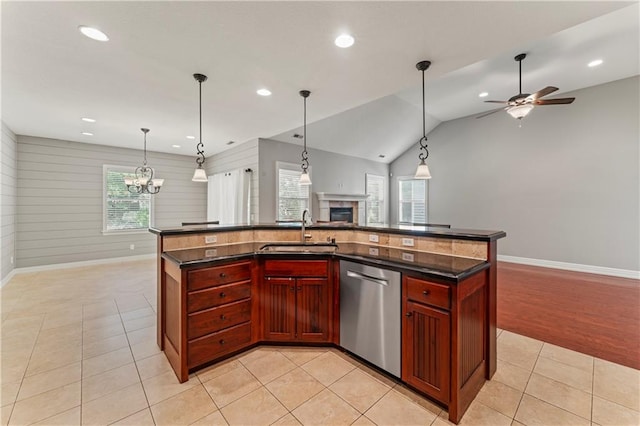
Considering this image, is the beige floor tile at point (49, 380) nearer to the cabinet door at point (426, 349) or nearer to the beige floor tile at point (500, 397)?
the cabinet door at point (426, 349)

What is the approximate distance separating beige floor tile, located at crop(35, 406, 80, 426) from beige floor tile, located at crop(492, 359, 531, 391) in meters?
Answer: 3.00

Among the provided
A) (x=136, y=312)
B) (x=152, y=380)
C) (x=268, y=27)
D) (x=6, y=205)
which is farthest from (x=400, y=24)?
(x=6, y=205)

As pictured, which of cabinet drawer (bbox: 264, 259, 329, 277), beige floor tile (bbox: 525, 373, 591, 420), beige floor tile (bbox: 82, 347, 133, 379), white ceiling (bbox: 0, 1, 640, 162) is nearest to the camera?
beige floor tile (bbox: 525, 373, 591, 420)

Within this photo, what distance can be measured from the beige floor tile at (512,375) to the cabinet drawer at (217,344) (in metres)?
2.13

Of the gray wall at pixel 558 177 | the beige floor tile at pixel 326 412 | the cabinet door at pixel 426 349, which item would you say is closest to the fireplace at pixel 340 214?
the gray wall at pixel 558 177

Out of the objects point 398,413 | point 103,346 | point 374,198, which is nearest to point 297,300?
point 398,413

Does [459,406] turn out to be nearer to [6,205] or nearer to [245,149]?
[245,149]

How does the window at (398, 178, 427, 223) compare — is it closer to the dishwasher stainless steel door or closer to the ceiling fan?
the ceiling fan

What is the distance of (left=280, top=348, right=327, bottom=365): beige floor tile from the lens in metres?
2.35

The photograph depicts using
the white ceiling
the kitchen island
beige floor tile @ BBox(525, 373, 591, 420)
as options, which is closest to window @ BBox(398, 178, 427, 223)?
the white ceiling

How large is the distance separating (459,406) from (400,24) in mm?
2710

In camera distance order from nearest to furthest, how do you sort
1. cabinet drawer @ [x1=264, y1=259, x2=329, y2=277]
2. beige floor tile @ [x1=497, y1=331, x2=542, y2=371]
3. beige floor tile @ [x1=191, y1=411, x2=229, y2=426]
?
beige floor tile @ [x1=191, y1=411, x2=229, y2=426]
beige floor tile @ [x1=497, y1=331, x2=542, y2=371]
cabinet drawer @ [x1=264, y1=259, x2=329, y2=277]

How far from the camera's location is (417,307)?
6.07 feet

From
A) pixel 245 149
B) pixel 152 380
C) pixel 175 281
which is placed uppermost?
pixel 245 149
